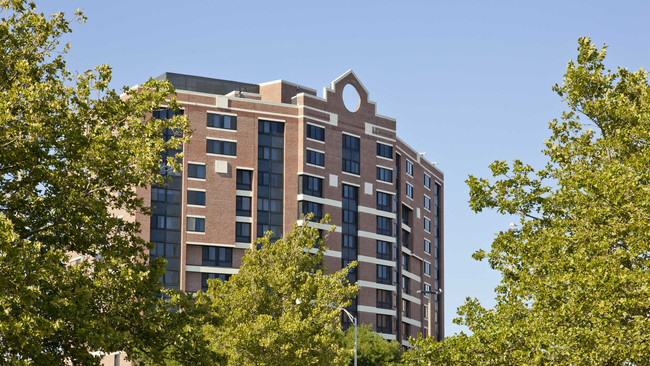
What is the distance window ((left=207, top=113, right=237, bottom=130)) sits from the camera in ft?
346

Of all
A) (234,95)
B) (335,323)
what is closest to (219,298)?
(335,323)

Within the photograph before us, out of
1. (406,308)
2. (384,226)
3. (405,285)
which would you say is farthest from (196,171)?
(406,308)

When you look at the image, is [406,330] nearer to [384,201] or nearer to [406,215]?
[406,215]

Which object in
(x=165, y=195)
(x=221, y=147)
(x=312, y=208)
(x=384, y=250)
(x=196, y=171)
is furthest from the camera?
(x=384, y=250)

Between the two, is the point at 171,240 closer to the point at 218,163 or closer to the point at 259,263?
the point at 218,163

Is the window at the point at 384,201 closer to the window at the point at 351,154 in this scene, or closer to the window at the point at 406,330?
the window at the point at 351,154

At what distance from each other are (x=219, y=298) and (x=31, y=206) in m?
22.6

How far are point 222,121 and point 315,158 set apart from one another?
11761mm

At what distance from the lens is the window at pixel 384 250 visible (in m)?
116

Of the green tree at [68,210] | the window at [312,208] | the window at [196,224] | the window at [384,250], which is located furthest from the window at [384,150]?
the green tree at [68,210]

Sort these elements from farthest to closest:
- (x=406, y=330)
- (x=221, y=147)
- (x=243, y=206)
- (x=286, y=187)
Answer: (x=406, y=330) < (x=286, y=187) < (x=243, y=206) < (x=221, y=147)

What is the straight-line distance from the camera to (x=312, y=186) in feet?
362

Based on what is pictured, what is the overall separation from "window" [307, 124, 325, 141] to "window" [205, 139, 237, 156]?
9.26 metres

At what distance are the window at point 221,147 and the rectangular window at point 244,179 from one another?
2.35m
